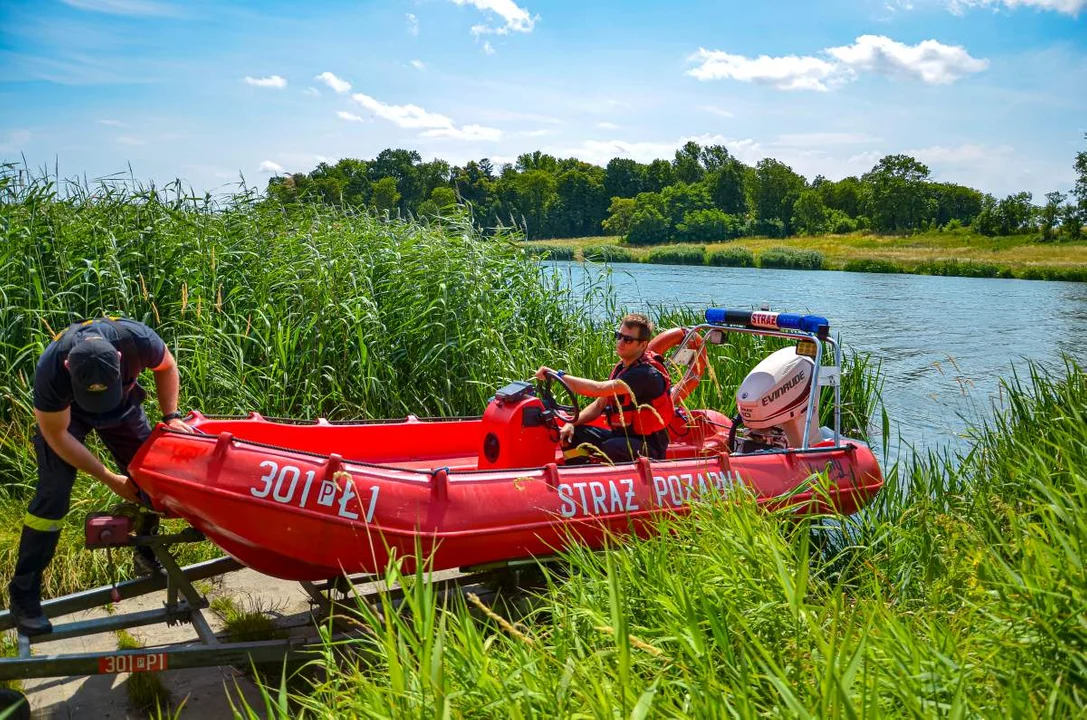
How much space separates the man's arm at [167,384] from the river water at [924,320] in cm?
425

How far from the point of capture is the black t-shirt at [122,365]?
3.24 m

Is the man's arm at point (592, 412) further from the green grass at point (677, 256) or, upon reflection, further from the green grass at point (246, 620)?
the green grass at point (677, 256)

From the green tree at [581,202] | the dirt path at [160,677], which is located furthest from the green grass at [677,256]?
the dirt path at [160,677]

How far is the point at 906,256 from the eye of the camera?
42125mm

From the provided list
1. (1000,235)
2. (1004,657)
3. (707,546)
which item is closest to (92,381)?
(707,546)

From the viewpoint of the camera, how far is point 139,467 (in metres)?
3.56

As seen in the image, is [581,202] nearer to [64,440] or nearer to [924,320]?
[924,320]

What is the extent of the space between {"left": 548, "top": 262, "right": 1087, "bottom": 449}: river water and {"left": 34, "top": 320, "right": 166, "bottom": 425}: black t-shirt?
4384 millimetres

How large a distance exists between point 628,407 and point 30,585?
2.83 m

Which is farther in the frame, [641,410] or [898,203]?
[898,203]

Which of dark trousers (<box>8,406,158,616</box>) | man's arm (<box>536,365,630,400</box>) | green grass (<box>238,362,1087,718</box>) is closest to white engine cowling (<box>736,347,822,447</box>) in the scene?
man's arm (<box>536,365,630,400</box>)

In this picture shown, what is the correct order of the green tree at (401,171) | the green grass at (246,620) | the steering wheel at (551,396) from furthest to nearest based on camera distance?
the green tree at (401,171) → the steering wheel at (551,396) → the green grass at (246,620)

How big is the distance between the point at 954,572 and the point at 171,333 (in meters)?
4.99

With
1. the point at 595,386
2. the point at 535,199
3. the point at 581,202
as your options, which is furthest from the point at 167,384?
the point at 581,202
